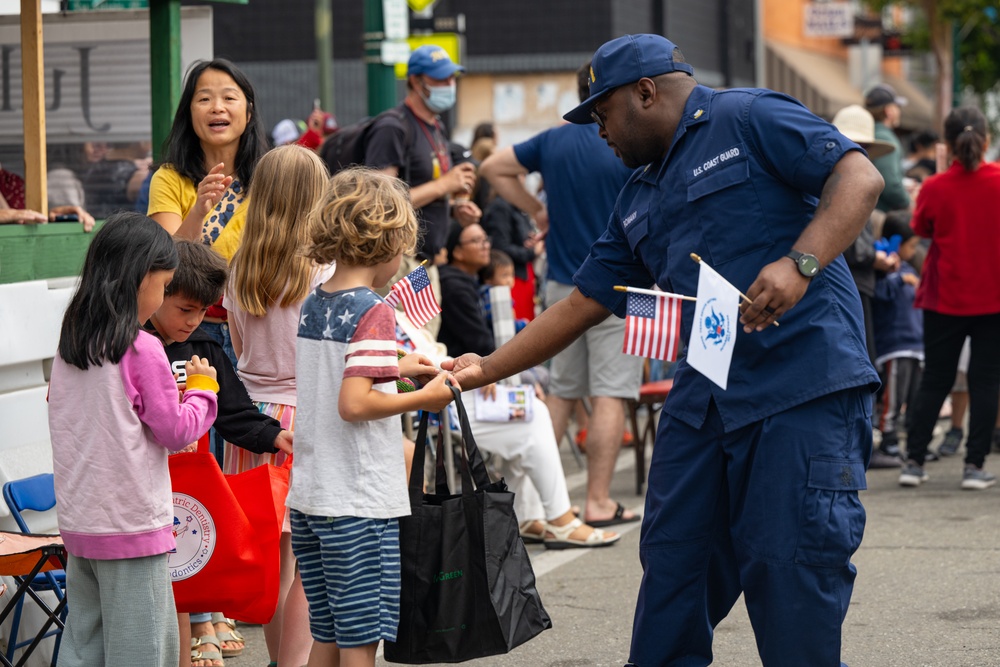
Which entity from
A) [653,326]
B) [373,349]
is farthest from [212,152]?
[653,326]

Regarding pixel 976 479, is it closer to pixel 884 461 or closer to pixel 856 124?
pixel 884 461

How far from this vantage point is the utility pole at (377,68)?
33.0 ft

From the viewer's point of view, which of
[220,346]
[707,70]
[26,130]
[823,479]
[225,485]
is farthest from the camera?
[707,70]

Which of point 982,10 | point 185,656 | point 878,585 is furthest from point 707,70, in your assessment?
point 185,656

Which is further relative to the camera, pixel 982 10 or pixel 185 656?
pixel 982 10

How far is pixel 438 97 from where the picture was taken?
7949mm

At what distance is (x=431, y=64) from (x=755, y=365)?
15.3 ft

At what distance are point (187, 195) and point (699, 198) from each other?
2447 mm

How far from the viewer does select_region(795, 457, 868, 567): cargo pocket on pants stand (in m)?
3.62

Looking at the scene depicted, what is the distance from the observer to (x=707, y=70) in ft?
95.3

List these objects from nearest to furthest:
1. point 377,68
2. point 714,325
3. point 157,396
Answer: point 714,325
point 157,396
point 377,68

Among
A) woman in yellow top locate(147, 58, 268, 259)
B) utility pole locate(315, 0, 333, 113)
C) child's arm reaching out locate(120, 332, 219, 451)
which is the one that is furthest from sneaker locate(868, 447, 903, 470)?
utility pole locate(315, 0, 333, 113)

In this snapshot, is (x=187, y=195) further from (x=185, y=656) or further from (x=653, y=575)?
(x=653, y=575)

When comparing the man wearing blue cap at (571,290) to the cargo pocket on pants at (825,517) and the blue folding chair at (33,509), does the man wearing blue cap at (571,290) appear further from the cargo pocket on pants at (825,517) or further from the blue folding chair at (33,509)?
the cargo pocket on pants at (825,517)
